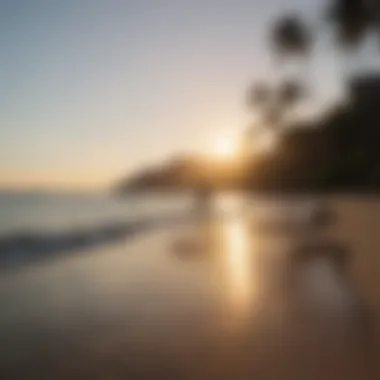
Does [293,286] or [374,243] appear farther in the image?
[374,243]

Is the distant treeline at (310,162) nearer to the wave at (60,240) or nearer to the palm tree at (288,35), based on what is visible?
the palm tree at (288,35)

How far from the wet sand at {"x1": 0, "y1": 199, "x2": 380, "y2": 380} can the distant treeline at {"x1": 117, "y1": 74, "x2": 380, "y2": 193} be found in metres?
0.55

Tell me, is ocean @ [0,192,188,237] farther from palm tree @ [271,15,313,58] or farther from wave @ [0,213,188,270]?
palm tree @ [271,15,313,58]

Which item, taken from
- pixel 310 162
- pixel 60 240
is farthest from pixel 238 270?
pixel 60 240

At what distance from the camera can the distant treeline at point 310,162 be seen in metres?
2.76

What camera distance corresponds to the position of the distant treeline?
2760mm

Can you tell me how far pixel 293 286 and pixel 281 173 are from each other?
0.74m

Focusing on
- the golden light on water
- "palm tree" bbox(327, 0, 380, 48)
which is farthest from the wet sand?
"palm tree" bbox(327, 0, 380, 48)

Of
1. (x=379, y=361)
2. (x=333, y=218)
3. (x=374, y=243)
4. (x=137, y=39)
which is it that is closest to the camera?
(x=379, y=361)

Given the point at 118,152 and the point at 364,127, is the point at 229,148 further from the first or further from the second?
the point at 364,127

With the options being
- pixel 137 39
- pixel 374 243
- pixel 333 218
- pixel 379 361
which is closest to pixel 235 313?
pixel 379 361

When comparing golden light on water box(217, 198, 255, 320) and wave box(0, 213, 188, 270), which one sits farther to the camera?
wave box(0, 213, 188, 270)

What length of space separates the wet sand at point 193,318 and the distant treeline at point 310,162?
0.55m

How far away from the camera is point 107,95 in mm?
2379
